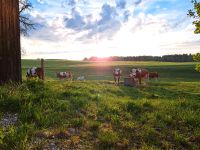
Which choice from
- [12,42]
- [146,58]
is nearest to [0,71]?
[12,42]

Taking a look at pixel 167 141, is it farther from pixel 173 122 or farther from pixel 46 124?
pixel 46 124

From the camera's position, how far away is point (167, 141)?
391 inches

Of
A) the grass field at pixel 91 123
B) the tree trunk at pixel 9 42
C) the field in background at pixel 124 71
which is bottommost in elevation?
the field in background at pixel 124 71

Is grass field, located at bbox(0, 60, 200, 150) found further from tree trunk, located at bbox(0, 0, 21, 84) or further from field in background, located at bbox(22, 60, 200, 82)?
field in background, located at bbox(22, 60, 200, 82)

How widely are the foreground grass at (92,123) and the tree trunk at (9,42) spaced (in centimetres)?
213

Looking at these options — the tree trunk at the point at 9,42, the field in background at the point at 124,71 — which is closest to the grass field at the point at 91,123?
the tree trunk at the point at 9,42

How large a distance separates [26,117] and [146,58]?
15131 cm

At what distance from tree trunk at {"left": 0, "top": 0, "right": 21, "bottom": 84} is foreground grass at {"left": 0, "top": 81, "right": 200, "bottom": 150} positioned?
6.98ft

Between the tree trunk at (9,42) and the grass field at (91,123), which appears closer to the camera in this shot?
the grass field at (91,123)

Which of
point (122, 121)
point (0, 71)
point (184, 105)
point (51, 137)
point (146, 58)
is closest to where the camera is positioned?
point (51, 137)

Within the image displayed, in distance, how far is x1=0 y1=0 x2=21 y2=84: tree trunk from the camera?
48.1 feet

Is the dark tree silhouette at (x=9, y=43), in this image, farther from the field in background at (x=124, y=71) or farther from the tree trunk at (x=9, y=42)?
the field in background at (x=124, y=71)

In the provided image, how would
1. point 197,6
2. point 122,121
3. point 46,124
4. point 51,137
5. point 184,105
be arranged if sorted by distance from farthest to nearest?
point 197,6, point 184,105, point 122,121, point 46,124, point 51,137

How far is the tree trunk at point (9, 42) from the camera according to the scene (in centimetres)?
1466
